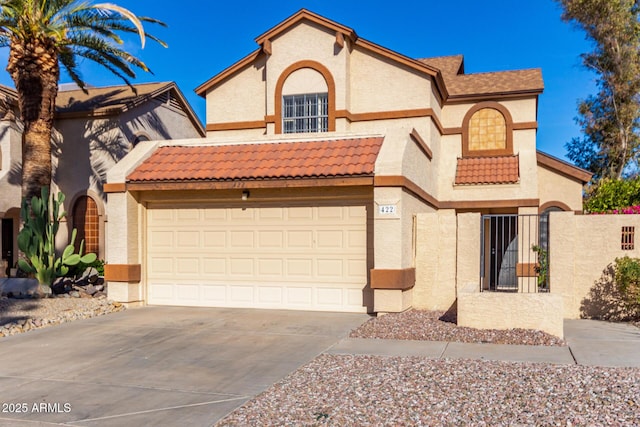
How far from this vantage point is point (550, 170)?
66.8 ft

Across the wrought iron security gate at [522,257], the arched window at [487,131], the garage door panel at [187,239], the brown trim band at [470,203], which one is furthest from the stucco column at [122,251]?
the arched window at [487,131]

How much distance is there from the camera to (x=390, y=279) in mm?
11961

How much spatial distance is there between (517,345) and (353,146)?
579cm

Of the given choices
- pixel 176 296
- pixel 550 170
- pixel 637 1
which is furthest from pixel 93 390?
pixel 637 1

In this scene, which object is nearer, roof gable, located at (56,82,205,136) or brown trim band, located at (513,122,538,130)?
brown trim band, located at (513,122,538,130)

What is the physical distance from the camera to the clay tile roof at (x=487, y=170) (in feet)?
62.9

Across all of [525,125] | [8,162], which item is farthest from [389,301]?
[8,162]

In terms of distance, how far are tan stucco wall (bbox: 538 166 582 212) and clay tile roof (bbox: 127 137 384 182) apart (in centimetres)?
923

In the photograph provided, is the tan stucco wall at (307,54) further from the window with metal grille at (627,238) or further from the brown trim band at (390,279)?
the window with metal grille at (627,238)

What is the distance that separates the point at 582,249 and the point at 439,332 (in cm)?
398

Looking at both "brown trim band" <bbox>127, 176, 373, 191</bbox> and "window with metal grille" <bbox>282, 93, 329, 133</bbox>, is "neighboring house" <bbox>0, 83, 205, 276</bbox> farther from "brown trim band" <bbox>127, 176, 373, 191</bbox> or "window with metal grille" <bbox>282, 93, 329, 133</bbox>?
"brown trim band" <bbox>127, 176, 373, 191</bbox>

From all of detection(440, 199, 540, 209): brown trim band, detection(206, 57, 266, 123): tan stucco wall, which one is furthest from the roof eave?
detection(206, 57, 266, 123): tan stucco wall

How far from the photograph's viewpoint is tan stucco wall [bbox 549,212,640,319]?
12.1 metres

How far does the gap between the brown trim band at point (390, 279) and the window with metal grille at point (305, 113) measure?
7.65 metres
